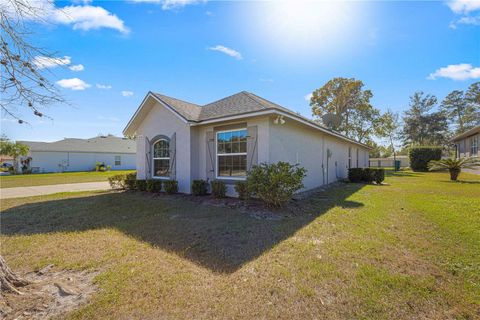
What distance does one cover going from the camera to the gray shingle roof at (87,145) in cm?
2766

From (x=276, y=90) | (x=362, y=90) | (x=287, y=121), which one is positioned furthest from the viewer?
A: (x=362, y=90)

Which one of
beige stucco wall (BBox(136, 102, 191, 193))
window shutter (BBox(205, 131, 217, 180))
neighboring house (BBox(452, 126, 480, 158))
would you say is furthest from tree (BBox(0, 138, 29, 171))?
neighboring house (BBox(452, 126, 480, 158))

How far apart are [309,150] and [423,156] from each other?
71.4 ft

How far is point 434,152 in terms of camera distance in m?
23.9

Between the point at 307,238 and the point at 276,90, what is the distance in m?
14.0

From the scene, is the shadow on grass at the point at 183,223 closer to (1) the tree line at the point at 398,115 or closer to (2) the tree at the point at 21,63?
(2) the tree at the point at 21,63

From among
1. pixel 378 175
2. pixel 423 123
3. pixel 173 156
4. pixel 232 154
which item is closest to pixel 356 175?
pixel 378 175

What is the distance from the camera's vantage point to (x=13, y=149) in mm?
25828

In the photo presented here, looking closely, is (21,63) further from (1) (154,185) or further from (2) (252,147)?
(1) (154,185)

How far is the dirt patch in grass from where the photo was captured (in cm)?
235

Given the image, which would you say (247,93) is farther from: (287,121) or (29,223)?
(29,223)

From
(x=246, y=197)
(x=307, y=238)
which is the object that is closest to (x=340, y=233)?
(x=307, y=238)

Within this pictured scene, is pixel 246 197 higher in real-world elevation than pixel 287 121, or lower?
lower

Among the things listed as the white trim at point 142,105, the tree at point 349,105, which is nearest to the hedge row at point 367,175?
the white trim at point 142,105
